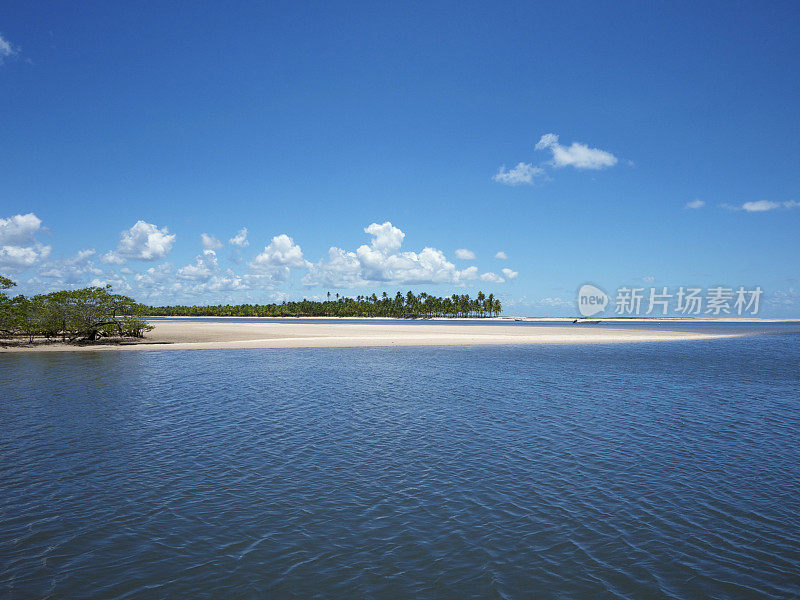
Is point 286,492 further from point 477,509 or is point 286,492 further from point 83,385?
point 83,385

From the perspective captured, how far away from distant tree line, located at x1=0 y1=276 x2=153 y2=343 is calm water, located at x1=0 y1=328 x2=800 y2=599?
40697 mm

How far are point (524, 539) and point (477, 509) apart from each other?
193 centimetres

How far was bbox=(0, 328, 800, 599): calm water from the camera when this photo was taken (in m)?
10.0

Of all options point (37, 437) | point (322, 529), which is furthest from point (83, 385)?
point (322, 529)

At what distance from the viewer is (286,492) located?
47.7ft

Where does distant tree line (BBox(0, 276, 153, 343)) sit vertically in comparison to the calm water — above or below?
above

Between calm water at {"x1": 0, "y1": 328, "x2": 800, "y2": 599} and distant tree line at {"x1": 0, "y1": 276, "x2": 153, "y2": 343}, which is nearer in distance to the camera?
calm water at {"x1": 0, "y1": 328, "x2": 800, "y2": 599}

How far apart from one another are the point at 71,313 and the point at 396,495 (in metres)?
68.5

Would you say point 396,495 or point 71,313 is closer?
point 396,495

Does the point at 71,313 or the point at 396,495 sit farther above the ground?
the point at 71,313

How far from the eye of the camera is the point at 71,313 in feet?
212

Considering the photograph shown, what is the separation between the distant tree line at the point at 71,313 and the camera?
6231 cm

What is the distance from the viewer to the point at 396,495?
1438 centimetres

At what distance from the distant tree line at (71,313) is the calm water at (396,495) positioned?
40697mm
